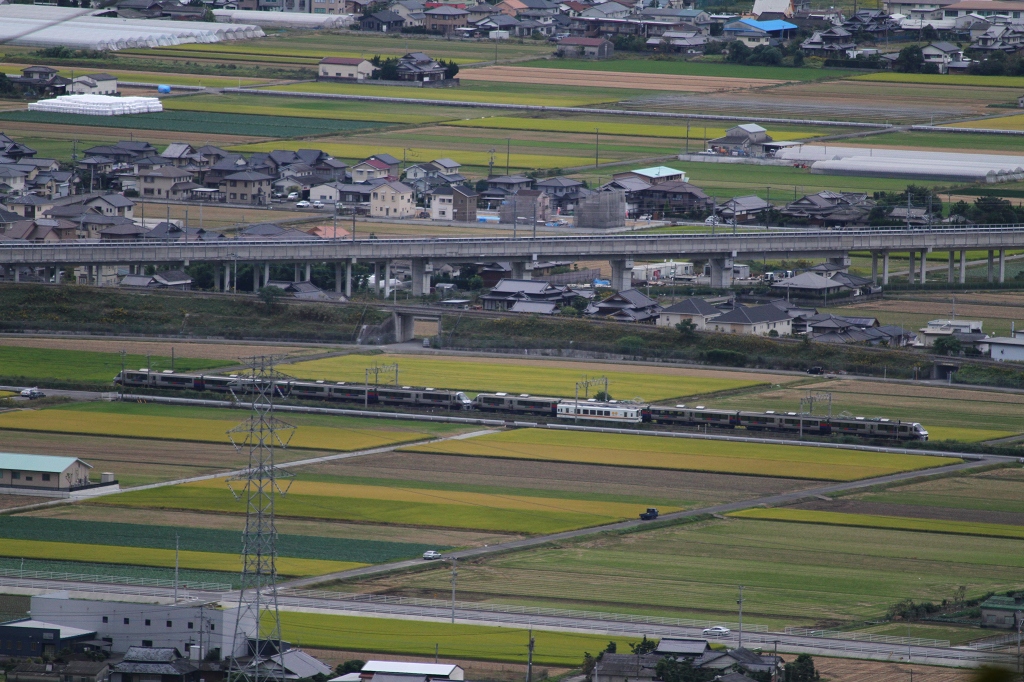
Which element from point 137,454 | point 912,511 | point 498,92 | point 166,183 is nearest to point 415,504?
point 137,454

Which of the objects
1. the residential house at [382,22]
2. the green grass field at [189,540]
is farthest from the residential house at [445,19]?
the green grass field at [189,540]

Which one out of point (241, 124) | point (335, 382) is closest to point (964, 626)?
point (335, 382)

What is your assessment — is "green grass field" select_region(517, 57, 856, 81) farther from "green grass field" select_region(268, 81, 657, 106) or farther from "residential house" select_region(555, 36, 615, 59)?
"green grass field" select_region(268, 81, 657, 106)

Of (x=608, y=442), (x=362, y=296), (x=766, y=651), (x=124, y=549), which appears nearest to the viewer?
(x=766, y=651)

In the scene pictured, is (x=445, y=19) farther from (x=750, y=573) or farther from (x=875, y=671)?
(x=875, y=671)

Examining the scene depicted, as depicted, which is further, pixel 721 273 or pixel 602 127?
pixel 602 127

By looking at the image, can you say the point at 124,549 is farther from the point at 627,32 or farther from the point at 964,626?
the point at 627,32

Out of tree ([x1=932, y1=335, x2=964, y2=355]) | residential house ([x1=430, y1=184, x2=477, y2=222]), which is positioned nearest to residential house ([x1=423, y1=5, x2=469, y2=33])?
residential house ([x1=430, y1=184, x2=477, y2=222])
